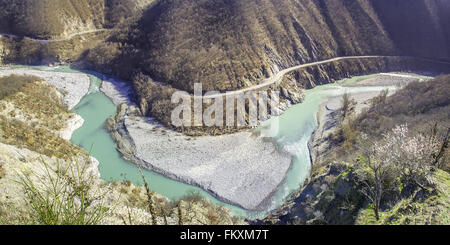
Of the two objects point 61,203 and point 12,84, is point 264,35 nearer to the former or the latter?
point 12,84

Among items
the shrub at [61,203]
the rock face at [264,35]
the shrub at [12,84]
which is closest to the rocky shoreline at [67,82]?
the shrub at [12,84]

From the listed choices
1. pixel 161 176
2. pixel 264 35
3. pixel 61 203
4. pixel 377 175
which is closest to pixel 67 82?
pixel 161 176

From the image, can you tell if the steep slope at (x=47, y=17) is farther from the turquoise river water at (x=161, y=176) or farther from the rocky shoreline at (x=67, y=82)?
the turquoise river water at (x=161, y=176)

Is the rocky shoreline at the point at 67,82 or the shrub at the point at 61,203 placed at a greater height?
the rocky shoreline at the point at 67,82

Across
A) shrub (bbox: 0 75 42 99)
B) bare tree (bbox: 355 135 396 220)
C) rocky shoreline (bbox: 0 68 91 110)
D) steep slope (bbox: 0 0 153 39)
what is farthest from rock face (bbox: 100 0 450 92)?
bare tree (bbox: 355 135 396 220)

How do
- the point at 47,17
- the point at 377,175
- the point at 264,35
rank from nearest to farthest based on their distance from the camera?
the point at 377,175
the point at 264,35
the point at 47,17

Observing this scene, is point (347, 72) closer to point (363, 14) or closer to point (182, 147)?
point (363, 14)

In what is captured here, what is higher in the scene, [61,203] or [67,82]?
[67,82]

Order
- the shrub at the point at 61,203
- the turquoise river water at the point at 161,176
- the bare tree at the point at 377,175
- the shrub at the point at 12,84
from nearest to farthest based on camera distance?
the shrub at the point at 61,203 < the bare tree at the point at 377,175 < the turquoise river water at the point at 161,176 < the shrub at the point at 12,84

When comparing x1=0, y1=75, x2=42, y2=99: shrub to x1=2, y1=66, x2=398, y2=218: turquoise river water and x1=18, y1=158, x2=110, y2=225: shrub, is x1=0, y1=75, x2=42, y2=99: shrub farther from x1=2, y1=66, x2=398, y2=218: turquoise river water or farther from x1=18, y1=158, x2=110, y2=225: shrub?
x1=18, y1=158, x2=110, y2=225: shrub
